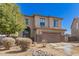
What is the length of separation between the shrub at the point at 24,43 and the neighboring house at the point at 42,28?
14 cm

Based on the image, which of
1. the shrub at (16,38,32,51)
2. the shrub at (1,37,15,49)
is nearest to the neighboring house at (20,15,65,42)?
the shrub at (16,38,32,51)

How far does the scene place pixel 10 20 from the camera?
5906 millimetres

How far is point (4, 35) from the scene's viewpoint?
5.92 m

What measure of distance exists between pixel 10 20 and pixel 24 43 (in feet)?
2.57

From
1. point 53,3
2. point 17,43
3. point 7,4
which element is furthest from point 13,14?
point 53,3

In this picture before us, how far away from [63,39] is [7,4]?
6.21ft

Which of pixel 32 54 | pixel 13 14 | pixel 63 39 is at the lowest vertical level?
pixel 32 54

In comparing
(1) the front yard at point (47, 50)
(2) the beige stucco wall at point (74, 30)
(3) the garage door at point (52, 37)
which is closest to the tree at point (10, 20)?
(1) the front yard at point (47, 50)

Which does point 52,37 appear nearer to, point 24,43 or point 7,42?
point 24,43

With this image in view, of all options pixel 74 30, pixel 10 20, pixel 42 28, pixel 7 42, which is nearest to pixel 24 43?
pixel 7 42

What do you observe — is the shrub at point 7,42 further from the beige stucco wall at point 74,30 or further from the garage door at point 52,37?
the beige stucco wall at point 74,30

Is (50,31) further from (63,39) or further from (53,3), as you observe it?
(53,3)

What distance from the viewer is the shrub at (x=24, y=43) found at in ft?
19.0

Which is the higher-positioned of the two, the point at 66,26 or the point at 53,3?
the point at 53,3
